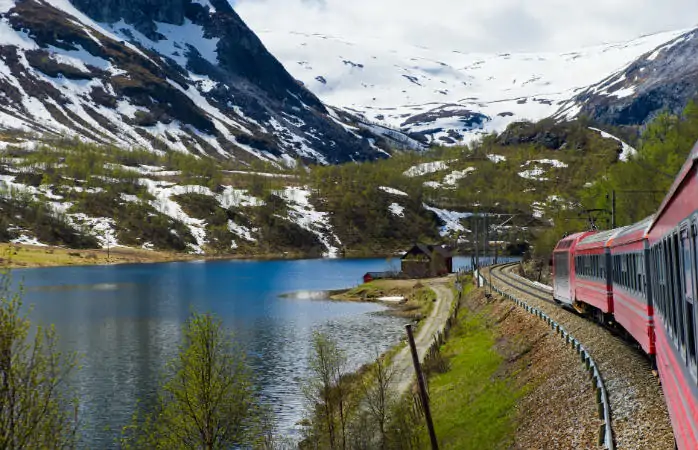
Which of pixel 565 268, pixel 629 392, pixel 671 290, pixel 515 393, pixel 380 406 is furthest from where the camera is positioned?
pixel 565 268

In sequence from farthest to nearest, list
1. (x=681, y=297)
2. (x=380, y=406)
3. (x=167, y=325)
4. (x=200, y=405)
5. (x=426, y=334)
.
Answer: (x=167, y=325) < (x=426, y=334) < (x=380, y=406) < (x=200, y=405) < (x=681, y=297)

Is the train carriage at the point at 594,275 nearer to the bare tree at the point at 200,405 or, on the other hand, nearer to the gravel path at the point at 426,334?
the gravel path at the point at 426,334

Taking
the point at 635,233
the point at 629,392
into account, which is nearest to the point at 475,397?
the point at 629,392

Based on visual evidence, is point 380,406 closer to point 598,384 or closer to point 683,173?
point 598,384

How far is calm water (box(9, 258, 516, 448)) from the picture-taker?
175 ft

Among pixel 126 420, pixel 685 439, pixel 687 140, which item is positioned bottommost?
pixel 126 420

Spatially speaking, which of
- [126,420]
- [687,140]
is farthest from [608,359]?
[687,140]

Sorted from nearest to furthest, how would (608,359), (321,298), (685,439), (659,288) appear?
1. (685,439)
2. (659,288)
3. (608,359)
4. (321,298)

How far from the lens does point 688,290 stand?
33.4 feet

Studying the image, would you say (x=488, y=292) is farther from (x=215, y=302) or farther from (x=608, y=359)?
(x=608, y=359)

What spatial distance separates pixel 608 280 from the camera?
32.0 m

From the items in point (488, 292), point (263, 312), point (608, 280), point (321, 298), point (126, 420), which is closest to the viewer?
point (608, 280)

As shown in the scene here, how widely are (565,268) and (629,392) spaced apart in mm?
25725

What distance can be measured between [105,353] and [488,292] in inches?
1665
